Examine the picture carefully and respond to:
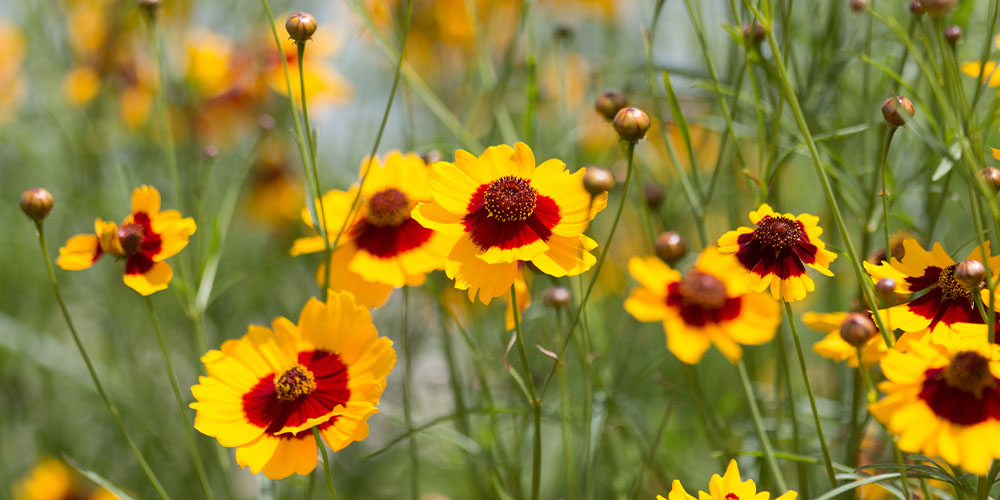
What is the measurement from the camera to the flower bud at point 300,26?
Result: 59cm

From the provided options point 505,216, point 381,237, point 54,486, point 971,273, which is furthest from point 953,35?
point 54,486

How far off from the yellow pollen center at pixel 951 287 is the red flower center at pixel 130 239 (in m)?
0.55

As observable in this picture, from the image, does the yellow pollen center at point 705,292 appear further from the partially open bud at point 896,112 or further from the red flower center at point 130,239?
the red flower center at point 130,239

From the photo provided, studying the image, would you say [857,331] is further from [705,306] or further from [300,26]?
[300,26]

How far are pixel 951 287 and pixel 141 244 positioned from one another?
0.55m

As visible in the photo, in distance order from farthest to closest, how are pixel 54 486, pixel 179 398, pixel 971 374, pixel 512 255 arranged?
1. pixel 54 486
2. pixel 179 398
3. pixel 512 255
4. pixel 971 374

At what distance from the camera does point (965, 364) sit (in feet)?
1.47

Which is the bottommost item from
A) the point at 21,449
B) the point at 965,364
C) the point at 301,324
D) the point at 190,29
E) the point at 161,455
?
the point at 21,449

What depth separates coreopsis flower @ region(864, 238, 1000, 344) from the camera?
532mm

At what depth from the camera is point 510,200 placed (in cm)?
59

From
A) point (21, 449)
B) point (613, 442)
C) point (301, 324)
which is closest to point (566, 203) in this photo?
point (301, 324)

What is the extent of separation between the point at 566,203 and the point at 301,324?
0.20 meters

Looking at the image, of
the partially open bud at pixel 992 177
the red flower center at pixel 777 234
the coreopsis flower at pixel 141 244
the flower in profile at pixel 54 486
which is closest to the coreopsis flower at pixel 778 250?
the red flower center at pixel 777 234

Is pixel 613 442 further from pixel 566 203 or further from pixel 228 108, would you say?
pixel 228 108
